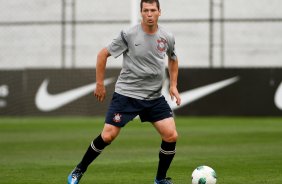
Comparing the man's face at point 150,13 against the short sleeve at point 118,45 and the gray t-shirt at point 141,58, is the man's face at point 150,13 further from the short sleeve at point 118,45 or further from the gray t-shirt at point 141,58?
the short sleeve at point 118,45

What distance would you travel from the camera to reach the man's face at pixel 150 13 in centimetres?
978

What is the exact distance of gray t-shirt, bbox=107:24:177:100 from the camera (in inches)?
391

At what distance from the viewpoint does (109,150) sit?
15.8 m

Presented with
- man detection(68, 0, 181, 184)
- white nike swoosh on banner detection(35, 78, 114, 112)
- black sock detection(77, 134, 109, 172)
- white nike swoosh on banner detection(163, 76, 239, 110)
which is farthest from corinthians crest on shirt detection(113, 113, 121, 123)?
white nike swoosh on banner detection(35, 78, 114, 112)

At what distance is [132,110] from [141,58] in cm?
65

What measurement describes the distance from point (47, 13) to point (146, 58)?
2954cm

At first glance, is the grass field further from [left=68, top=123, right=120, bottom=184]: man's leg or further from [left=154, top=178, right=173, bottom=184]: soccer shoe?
[left=68, top=123, right=120, bottom=184]: man's leg

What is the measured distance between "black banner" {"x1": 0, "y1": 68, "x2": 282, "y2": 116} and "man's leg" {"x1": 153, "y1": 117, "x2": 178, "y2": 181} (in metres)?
15.1

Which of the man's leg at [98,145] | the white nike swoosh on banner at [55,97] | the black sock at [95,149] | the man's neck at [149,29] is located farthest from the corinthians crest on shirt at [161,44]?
the white nike swoosh on banner at [55,97]

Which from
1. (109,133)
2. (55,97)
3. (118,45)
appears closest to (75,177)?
(109,133)

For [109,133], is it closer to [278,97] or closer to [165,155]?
[165,155]

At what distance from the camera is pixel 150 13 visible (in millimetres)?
9805

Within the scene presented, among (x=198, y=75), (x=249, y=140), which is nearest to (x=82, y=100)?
(x=198, y=75)

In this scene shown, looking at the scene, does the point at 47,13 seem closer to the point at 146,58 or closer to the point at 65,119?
the point at 65,119
